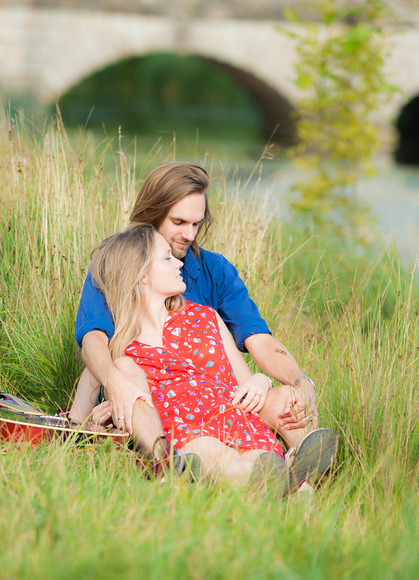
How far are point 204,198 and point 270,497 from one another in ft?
4.02

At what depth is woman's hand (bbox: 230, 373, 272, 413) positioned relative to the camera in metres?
2.54

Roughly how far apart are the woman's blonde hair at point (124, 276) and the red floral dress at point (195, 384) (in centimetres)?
6

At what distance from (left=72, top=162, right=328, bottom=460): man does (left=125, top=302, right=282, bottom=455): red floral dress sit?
0.07 m

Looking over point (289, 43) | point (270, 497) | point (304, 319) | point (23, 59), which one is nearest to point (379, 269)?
point (304, 319)

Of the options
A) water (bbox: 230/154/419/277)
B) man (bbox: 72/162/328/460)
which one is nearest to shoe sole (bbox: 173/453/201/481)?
man (bbox: 72/162/328/460)

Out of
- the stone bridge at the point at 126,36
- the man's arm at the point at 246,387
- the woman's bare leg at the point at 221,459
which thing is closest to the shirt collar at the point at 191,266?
the man's arm at the point at 246,387

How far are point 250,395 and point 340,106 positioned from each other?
5.46 meters

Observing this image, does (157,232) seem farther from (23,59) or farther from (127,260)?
(23,59)

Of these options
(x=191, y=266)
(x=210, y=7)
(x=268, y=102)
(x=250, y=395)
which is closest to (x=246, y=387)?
(x=250, y=395)

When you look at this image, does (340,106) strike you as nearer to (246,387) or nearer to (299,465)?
(246,387)

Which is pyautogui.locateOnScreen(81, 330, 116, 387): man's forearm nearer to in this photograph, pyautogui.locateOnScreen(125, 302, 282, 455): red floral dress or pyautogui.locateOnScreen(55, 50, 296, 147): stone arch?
pyautogui.locateOnScreen(125, 302, 282, 455): red floral dress

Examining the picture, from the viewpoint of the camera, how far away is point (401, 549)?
179cm

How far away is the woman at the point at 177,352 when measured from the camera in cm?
242

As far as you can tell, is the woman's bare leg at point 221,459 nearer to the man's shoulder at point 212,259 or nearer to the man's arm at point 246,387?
the man's arm at point 246,387
